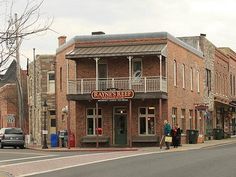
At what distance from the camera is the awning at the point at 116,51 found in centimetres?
3747

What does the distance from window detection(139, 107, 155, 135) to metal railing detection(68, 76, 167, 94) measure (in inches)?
66.3

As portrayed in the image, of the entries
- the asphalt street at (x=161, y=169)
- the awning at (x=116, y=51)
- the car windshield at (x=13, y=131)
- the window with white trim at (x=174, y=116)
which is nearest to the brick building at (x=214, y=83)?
the window with white trim at (x=174, y=116)

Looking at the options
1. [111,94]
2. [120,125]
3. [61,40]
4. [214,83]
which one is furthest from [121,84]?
[214,83]

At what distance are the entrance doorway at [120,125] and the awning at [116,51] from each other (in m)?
4.10

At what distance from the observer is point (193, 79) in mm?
48188

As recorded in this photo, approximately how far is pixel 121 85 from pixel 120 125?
2848 mm

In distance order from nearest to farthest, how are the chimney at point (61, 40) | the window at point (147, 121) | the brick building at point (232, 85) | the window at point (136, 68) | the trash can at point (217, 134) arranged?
1. the window at point (147, 121)
2. the window at point (136, 68)
3. the chimney at point (61, 40)
4. the trash can at point (217, 134)
5. the brick building at point (232, 85)

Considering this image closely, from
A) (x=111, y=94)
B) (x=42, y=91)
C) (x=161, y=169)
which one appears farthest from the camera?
(x=42, y=91)

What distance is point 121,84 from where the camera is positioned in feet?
128

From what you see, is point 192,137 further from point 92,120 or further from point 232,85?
point 232,85

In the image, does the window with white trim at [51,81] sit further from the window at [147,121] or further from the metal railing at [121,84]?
the window at [147,121]

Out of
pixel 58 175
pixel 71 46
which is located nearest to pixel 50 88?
pixel 71 46

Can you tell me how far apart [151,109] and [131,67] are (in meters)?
3.09

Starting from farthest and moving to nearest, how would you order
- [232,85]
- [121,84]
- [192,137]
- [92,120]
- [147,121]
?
[232,85]
[192,137]
[92,120]
[147,121]
[121,84]
